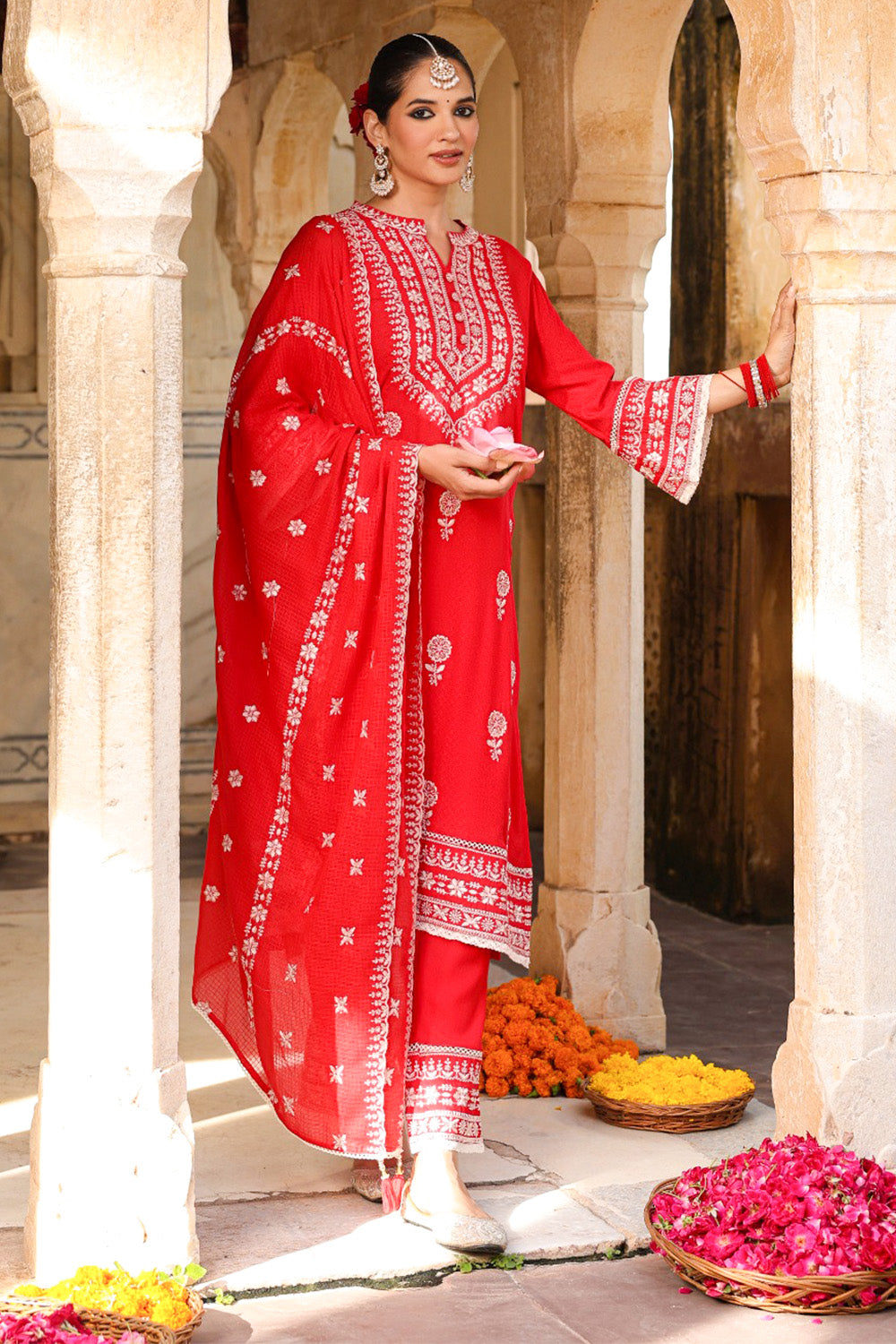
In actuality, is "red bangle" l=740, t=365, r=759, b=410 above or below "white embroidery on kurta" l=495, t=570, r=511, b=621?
above

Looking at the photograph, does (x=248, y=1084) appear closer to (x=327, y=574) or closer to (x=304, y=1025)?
(x=304, y=1025)

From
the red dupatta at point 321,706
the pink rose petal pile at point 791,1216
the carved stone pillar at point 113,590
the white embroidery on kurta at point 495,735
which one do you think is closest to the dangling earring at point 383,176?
the red dupatta at point 321,706

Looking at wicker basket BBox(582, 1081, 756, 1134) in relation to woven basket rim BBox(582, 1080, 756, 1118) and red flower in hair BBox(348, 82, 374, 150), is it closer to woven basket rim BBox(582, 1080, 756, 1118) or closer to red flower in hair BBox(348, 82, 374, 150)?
woven basket rim BBox(582, 1080, 756, 1118)

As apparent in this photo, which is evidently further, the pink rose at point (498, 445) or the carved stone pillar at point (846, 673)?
the carved stone pillar at point (846, 673)

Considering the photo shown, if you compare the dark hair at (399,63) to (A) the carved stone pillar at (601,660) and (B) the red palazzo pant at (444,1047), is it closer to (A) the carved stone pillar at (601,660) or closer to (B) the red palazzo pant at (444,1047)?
(A) the carved stone pillar at (601,660)

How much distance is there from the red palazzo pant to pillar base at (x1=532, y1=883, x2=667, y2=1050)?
1392 mm

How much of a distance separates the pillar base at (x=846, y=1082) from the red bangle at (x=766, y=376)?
1269mm

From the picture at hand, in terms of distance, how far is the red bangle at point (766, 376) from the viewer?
13.8ft

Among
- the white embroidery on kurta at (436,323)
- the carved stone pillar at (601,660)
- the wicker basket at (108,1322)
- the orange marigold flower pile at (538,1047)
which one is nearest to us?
the wicker basket at (108,1322)

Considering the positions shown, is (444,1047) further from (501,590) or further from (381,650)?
(501,590)

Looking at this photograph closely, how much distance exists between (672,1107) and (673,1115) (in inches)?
0.7

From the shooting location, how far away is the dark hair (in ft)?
13.4

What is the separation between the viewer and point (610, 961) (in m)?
5.57

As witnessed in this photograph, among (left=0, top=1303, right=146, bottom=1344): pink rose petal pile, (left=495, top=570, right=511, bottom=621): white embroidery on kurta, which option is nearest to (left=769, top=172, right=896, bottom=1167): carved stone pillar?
(left=495, top=570, right=511, bottom=621): white embroidery on kurta
